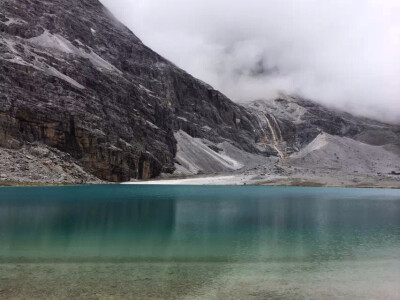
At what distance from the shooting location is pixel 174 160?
18775 cm

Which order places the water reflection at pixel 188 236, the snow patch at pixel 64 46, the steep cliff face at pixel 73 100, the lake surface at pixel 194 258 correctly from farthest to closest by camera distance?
the snow patch at pixel 64 46, the steep cliff face at pixel 73 100, the water reflection at pixel 188 236, the lake surface at pixel 194 258

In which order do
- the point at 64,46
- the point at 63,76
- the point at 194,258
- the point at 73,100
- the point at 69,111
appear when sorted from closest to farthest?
the point at 194,258 < the point at 69,111 < the point at 73,100 < the point at 63,76 < the point at 64,46

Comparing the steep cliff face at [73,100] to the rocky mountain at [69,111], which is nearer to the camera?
the rocky mountain at [69,111]

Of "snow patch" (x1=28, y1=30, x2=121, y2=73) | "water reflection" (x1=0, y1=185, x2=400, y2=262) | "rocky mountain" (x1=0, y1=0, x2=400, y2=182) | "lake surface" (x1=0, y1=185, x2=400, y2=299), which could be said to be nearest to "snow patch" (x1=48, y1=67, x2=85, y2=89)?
"rocky mountain" (x1=0, y1=0, x2=400, y2=182)

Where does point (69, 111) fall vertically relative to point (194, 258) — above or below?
above

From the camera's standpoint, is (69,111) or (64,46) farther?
(64,46)

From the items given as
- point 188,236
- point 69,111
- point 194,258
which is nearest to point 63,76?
point 69,111

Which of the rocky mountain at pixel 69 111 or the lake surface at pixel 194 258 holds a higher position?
the rocky mountain at pixel 69 111

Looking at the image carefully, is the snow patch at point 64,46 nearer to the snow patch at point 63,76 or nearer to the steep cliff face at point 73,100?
the steep cliff face at point 73,100

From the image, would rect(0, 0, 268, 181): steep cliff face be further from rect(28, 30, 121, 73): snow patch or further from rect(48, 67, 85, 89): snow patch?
rect(28, 30, 121, 73): snow patch

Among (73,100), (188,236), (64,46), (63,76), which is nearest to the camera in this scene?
(188,236)

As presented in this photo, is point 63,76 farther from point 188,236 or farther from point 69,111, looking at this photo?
point 188,236

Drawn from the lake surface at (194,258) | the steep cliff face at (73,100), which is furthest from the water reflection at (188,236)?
the steep cliff face at (73,100)

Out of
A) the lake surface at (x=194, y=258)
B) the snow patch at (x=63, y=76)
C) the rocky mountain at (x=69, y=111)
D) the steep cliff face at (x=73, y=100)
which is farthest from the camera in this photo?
the snow patch at (x=63, y=76)
